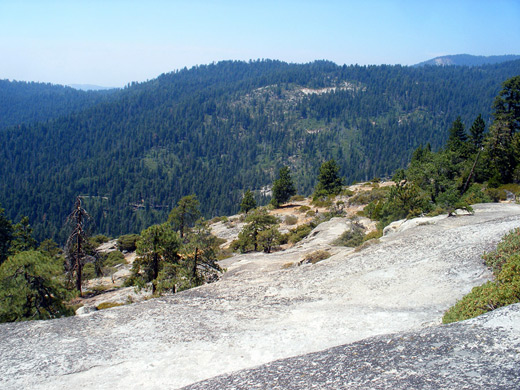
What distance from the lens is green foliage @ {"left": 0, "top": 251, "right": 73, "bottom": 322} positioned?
16.7 m

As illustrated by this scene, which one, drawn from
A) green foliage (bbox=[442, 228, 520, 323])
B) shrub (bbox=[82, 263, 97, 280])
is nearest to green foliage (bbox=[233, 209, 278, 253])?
shrub (bbox=[82, 263, 97, 280])

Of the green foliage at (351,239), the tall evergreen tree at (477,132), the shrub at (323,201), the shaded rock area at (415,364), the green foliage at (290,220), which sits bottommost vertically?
the green foliage at (290,220)

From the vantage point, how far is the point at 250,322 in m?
11.1

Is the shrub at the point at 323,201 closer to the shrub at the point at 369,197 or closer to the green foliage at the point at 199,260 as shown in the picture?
the shrub at the point at 369,197

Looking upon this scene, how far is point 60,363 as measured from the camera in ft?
29.7

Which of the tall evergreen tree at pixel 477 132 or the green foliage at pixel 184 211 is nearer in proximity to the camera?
the green foliage at pixel 184 211

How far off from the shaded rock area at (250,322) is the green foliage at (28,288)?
6.84 meters

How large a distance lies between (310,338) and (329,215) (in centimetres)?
3390

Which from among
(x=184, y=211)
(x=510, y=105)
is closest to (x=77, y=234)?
(x=184, y=211)

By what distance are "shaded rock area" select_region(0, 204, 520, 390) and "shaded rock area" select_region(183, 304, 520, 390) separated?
0.16 m

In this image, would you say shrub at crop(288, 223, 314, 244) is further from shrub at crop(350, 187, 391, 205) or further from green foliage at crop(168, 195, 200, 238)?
green foliage at crop(168, 195, 200, 238)

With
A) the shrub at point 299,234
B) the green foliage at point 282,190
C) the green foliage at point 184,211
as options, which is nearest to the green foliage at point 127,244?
the green foliage at point 184,211

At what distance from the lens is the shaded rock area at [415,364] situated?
18.3ft

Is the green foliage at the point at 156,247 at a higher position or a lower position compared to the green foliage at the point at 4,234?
higher
